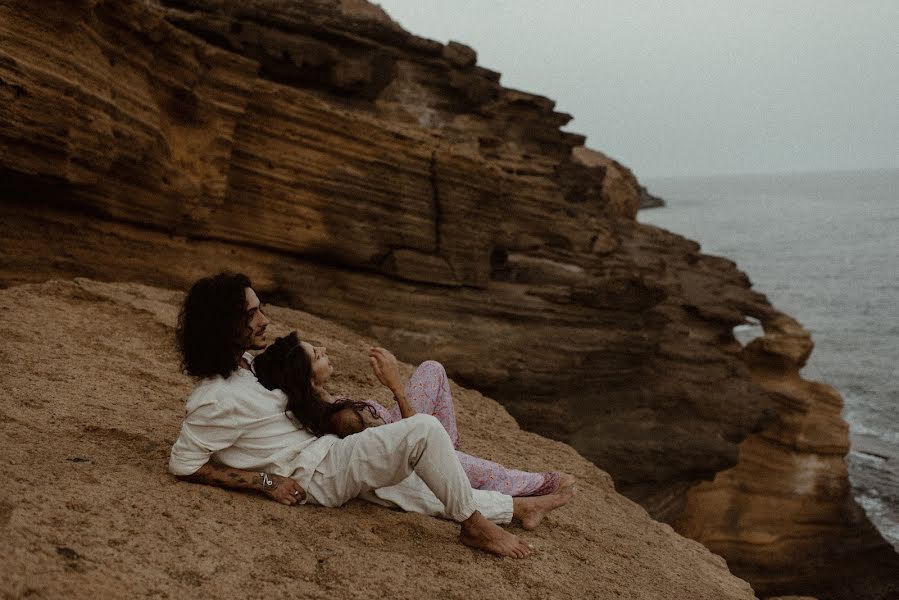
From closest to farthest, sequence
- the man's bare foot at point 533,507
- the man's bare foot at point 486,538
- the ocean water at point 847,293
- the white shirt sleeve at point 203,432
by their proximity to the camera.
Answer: the white shirt sleeve at point 203,432
the man's bare foot at point 486,538
the man's bare foot at point 533,507
the ocean water at point 847,293

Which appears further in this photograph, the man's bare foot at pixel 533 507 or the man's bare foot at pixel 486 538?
the man's bare foot at pixel 533 507

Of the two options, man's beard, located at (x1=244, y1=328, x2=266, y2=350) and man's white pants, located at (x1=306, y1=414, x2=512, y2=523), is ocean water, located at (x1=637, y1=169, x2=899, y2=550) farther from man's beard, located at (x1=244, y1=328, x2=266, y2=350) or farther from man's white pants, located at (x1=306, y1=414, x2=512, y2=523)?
man's beard, located at (x1=244, y1=328, x2=266, y2=350)

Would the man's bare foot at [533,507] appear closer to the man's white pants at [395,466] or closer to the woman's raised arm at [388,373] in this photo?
the man's white pants at [395,466]

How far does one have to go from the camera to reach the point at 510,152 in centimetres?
1283

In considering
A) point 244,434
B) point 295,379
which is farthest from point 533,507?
point 244,434

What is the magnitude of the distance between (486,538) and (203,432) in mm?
1385

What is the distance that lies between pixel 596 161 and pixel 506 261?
1546 centimetres

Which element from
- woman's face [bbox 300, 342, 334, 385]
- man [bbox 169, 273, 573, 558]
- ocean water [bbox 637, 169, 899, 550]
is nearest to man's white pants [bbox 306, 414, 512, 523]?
man [bbox 169, 273, 573, 558]

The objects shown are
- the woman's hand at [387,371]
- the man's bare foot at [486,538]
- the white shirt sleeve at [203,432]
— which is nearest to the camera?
the white shirt sleeve at [203,432]

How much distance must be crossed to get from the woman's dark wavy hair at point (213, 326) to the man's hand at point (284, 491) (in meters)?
0.57

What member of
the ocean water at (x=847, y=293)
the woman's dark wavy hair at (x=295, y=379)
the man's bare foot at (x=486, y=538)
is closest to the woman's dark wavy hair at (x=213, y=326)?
the woman's dark wavy hair at (x=295, y=379)

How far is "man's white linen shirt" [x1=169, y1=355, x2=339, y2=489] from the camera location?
3.42 m

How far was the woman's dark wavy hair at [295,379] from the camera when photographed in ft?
12.0

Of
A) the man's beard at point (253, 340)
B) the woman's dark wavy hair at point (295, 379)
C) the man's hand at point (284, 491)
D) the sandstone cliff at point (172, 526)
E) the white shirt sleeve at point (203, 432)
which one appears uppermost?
the man's beard at point (253, 340)
